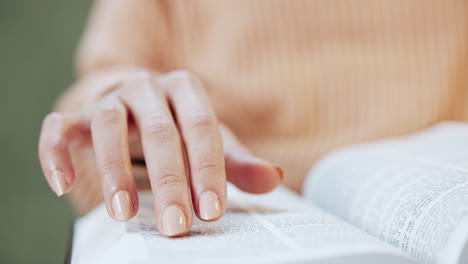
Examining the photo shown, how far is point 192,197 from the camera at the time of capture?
12.9 inches

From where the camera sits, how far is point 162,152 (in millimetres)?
334

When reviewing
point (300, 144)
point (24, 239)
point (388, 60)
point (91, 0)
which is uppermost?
point (91, 0)

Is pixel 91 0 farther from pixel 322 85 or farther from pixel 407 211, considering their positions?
pixel 407 211

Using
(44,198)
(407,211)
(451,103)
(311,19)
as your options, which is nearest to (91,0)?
(44,198)

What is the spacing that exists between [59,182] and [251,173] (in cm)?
16

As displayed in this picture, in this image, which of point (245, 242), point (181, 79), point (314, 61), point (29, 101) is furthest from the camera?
point (29, 101)

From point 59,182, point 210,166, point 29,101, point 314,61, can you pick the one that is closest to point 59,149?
point 59,182

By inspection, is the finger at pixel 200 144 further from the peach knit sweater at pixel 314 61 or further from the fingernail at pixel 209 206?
the peach knit sweater at pixel 314 61

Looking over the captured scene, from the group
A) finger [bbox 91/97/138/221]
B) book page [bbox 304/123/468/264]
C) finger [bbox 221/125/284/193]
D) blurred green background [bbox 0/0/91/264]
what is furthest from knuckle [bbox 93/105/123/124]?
blurred green background [bbox 0/0/91/264]

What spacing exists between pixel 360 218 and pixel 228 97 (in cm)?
36

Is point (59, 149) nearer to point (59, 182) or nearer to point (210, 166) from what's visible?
point (59, 182)

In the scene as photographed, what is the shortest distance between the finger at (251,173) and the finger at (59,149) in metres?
0.13

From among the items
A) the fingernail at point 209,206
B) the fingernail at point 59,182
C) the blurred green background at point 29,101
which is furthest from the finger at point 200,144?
the blurred green background at point 29,101

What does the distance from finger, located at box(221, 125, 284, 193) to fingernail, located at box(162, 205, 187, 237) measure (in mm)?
87
